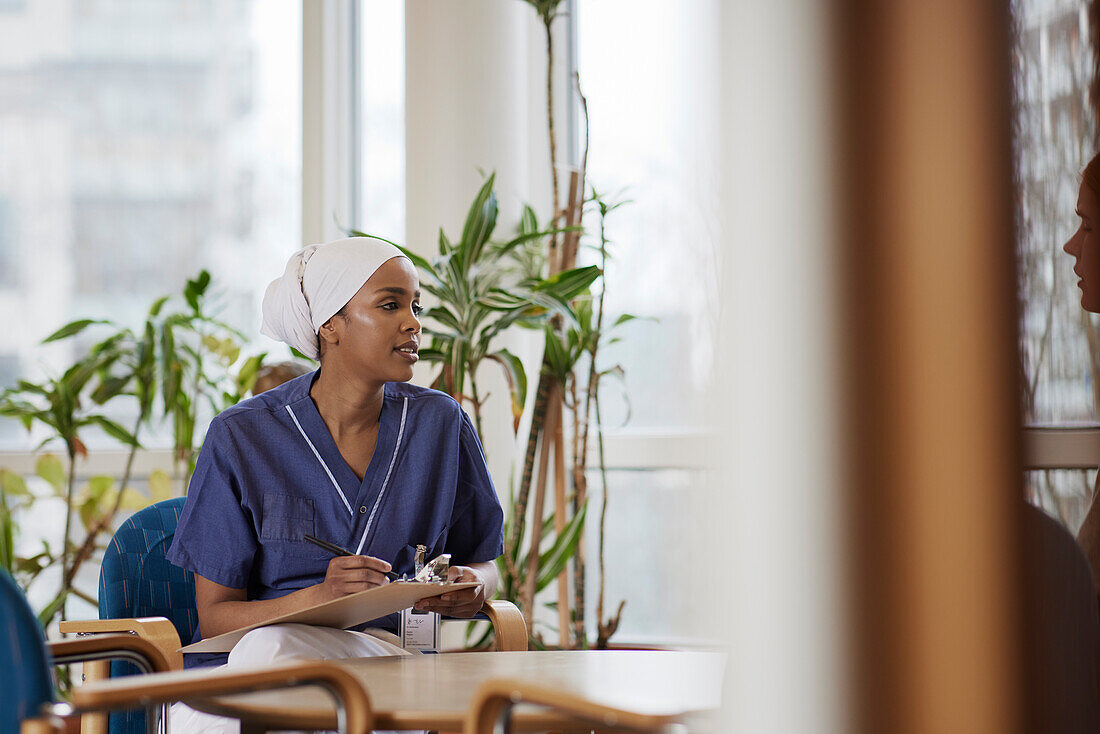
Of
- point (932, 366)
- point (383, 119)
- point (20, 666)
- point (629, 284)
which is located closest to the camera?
point (932, 366)

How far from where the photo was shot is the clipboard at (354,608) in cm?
145

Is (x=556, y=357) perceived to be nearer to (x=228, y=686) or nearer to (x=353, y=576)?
(x=353, y=576)

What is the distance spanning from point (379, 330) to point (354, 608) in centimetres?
64

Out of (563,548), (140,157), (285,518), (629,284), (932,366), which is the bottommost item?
(563,548)

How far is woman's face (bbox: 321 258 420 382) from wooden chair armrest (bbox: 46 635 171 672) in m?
0.69

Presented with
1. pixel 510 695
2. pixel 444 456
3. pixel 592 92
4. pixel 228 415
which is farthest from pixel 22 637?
pixel 592 92

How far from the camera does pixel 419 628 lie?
1769 millimetres

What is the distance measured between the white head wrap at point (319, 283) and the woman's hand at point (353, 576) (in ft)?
1.92

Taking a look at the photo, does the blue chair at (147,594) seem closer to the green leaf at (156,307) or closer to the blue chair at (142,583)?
the blue chair at (142,583)

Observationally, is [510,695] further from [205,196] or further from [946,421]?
[205,196]

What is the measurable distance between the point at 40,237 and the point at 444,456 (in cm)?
284

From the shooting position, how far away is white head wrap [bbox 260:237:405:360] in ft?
6.53

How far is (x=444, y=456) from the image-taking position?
201 cm

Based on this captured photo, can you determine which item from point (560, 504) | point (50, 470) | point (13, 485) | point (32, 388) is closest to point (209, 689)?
point (560, 504)
